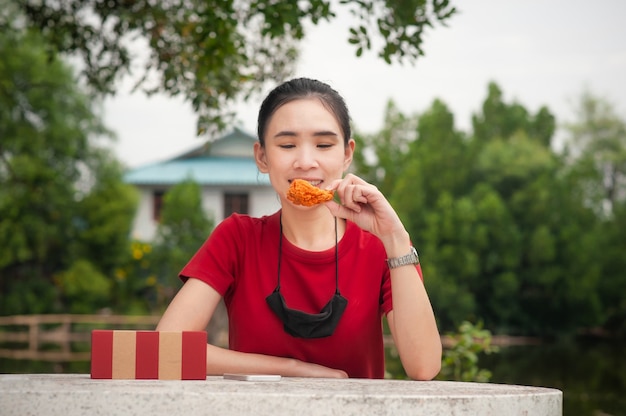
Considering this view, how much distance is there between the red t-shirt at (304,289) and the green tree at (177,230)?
2754cm

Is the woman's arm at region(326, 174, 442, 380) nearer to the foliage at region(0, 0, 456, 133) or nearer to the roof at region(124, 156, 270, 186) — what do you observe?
the foliage at region(0, 0, 456, 133)

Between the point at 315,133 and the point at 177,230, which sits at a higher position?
the point at 177,230

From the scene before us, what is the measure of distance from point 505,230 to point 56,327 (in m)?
15.3

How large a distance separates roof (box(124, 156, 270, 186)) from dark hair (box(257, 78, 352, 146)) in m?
30.9

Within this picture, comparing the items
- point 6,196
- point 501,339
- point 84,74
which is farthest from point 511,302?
point 84,74

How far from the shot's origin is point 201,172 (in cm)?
3669

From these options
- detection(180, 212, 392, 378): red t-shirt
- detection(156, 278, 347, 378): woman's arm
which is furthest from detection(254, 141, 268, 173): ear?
detection(156, 278, 347, 378): woman's arm

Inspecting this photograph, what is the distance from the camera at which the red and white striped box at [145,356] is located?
8.18ft

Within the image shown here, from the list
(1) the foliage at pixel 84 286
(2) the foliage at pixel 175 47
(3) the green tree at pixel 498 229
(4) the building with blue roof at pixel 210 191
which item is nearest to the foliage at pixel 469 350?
(2) the foliage at pixel 175 47

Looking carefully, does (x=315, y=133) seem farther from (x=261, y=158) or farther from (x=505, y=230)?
(x=505, y=230)

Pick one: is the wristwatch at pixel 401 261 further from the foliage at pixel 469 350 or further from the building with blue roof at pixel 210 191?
the building with blue roof at pixel 210 191

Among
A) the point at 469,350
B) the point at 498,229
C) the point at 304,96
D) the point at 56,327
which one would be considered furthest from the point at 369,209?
the point at 498,229

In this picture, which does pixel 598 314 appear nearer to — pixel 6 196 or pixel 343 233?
pixel 6 196

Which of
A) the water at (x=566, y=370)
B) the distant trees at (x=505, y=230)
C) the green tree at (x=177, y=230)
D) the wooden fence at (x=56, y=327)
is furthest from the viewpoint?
the distant trees at (x=505, y=230)
